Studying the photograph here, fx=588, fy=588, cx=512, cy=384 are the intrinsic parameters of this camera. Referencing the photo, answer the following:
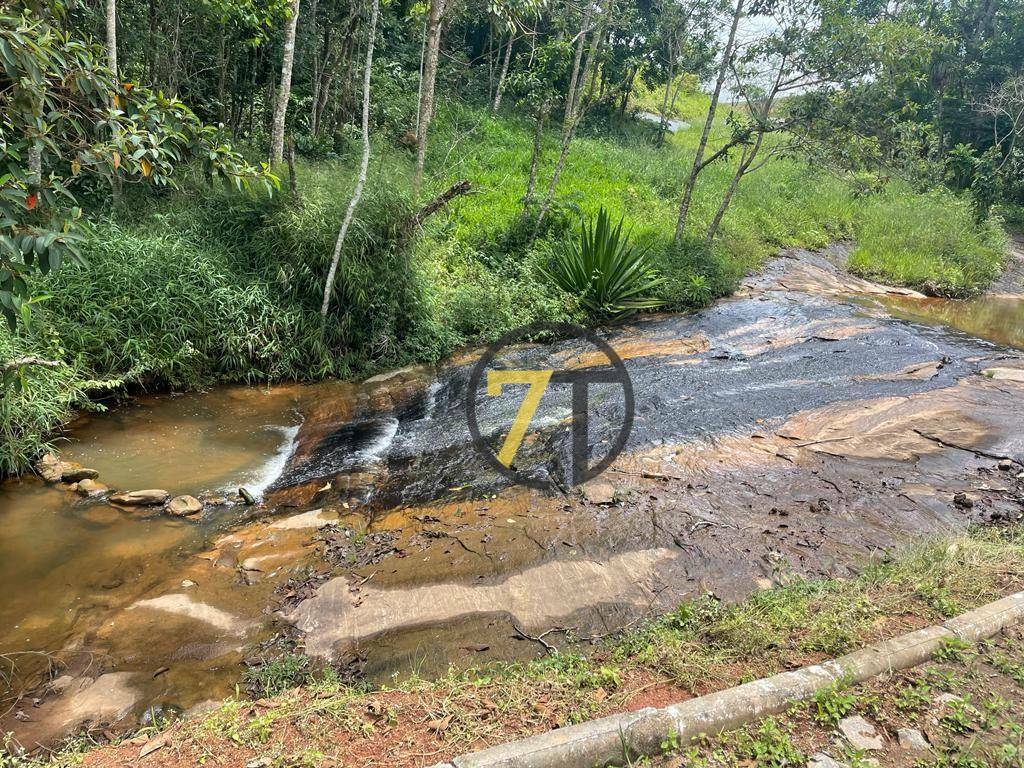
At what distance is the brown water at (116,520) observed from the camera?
3.27 m

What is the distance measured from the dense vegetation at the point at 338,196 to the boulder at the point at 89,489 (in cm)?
55

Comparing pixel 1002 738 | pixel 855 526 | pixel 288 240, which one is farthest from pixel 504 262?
pixel 1002 738

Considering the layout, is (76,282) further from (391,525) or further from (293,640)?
(293,640)

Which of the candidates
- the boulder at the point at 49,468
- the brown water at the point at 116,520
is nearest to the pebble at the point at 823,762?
the brown water at the point at 116,520

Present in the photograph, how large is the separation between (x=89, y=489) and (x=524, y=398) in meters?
3.84

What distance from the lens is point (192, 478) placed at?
16.0 feet

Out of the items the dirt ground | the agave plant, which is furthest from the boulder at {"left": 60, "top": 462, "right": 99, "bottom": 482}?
the agave plant

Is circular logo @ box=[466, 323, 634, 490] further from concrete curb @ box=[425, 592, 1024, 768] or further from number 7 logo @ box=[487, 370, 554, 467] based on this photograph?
concrete curb @ box=[425, 592, 1024, 768]

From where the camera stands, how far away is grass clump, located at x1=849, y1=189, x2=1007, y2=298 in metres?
11.6

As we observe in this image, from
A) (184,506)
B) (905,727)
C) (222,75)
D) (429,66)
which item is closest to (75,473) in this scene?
(184,506)

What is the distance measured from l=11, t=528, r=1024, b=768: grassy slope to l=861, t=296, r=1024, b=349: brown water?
713 centimetres

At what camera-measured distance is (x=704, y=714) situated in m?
2.36

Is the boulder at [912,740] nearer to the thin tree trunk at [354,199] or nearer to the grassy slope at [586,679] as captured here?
the grassy slope at [586,679]

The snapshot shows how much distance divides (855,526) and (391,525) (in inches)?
129
